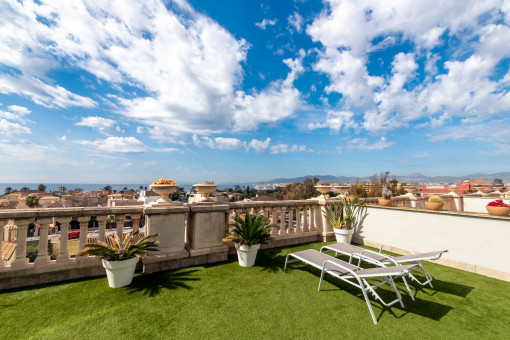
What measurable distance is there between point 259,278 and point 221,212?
65.9 inches

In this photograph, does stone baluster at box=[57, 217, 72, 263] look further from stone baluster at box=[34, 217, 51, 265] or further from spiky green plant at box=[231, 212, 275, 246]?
spiky green plant at box=[231, 212, 275, 246]

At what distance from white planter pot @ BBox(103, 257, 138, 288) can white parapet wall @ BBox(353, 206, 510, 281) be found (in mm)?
6301

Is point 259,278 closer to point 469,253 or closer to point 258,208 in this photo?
point 258,208

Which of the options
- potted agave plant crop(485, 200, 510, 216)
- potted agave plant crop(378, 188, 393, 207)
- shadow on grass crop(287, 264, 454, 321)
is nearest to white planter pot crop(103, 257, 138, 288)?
shadow on grass crop(287, 264, 454, 321)

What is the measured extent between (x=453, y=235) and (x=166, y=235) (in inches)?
252

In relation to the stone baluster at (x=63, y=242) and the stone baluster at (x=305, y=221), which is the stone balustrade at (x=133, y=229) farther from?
the stone baluster at (x=305, y=221)

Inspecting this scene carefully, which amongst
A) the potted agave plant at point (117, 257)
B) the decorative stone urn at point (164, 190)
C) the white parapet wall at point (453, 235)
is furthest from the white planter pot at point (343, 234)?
the potted agave plant at point (117, 257)

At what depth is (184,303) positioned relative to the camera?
10.3ft

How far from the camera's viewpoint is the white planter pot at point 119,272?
3.46 meters

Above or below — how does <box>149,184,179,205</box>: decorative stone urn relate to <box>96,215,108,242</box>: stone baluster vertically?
above

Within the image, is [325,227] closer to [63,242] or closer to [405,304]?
[405,304]

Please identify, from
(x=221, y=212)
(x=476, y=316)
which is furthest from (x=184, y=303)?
(x=476, y=316)

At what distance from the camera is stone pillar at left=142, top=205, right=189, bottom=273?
13.8ft

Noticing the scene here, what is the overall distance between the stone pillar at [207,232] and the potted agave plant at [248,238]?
1.41 feet
